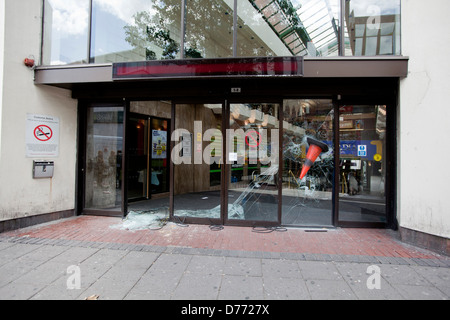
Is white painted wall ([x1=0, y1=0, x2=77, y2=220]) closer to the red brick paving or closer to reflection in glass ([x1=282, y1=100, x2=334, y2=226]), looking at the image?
the red brick paving

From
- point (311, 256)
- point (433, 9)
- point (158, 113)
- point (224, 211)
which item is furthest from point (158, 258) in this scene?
point (433, 9)

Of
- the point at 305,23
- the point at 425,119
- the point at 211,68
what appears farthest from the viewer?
the point at 305,23

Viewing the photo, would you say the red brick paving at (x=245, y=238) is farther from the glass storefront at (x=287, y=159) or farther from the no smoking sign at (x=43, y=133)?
the no smoking sign at (x=43, y=133)

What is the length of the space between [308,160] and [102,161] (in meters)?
5.15

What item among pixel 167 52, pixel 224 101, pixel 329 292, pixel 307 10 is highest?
pixel 307 10

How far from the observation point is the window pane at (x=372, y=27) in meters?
4.77

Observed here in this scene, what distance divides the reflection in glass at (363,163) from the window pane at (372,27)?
46.5 inches

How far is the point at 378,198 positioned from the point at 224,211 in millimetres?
3446

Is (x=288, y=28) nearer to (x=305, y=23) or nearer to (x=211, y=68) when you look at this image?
(x=305, y=23)

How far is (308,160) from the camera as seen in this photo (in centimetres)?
546

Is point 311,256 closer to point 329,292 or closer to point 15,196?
point 329,292

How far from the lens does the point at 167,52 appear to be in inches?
220

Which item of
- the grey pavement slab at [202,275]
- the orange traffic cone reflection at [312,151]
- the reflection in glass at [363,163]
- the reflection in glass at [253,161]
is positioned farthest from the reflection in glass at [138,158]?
the reflection in glass at [363,163]

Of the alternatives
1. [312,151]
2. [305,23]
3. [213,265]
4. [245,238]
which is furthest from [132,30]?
[213,265]
